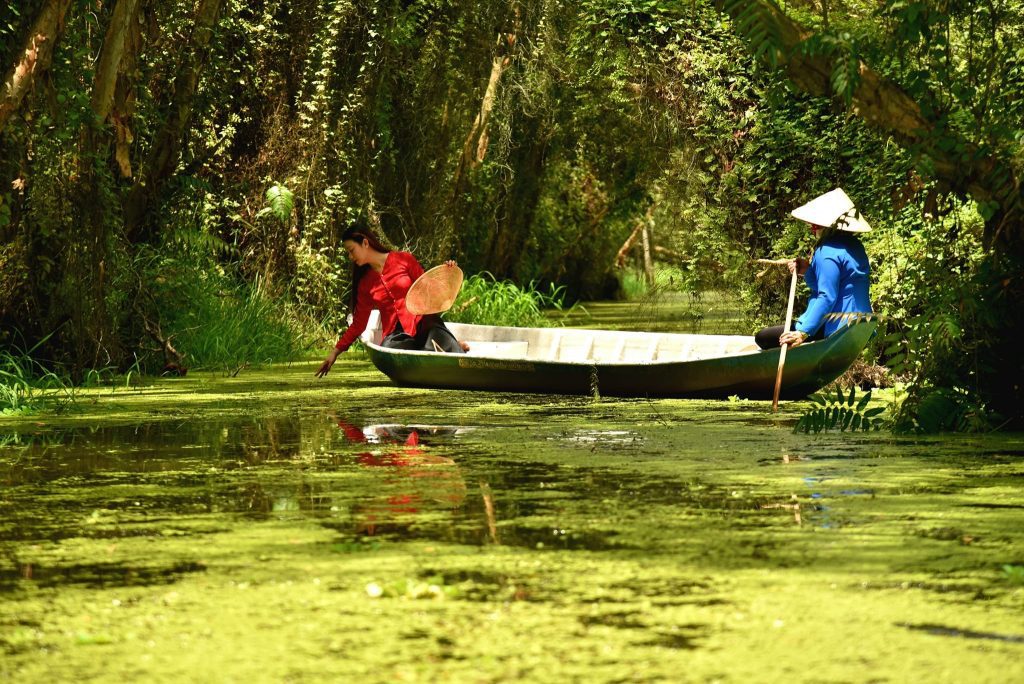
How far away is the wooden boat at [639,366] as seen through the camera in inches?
366

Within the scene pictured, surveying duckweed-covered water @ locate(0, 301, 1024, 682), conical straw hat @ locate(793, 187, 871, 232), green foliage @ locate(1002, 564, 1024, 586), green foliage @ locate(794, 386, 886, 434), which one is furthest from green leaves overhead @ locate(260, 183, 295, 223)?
green foliage @ locate(1002, 564, 1024, 586)

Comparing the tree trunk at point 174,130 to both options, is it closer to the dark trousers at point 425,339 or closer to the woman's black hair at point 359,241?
the woman's black hair at point 359,241

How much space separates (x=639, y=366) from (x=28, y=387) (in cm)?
367

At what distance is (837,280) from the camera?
30.1 feet

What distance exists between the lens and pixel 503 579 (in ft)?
14.0

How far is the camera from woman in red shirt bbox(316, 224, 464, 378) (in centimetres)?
1115

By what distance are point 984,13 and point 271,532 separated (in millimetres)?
4418

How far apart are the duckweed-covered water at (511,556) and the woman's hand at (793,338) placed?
4.20 ft

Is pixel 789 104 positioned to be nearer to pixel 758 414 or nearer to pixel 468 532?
pixel 758 414

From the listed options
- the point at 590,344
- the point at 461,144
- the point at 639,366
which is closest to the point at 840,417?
the point at 639,366

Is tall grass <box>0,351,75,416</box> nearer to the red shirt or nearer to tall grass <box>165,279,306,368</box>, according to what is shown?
tall grass <box>165,279,306,368</box>

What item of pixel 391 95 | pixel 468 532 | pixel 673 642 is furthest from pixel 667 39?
pixel 673 642

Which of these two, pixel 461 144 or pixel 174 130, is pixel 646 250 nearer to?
pixel 461 144

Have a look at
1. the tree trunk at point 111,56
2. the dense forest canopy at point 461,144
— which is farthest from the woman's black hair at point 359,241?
the tree trunk at point 111,56
